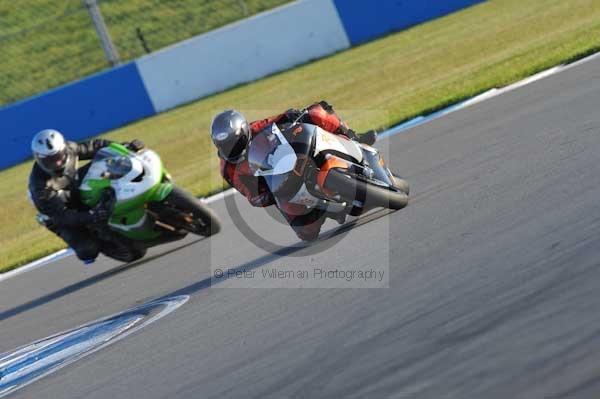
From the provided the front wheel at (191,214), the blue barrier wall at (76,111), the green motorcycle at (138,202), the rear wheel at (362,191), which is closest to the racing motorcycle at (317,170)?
the rear wheel at (362,191)

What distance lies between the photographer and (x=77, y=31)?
25234mm

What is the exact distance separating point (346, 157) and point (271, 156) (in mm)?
557

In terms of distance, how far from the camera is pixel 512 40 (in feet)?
57.6

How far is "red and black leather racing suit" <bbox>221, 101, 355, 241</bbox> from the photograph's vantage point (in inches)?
304

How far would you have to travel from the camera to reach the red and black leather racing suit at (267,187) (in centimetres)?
773

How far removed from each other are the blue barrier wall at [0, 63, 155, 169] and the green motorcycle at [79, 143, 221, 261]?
1228 centimetres

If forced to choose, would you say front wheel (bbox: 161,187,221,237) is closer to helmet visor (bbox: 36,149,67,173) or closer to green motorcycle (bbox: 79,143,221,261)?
green motorcycle (bbox: 79,143,221,261)

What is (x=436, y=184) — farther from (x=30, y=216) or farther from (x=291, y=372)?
(x=30, y=216)

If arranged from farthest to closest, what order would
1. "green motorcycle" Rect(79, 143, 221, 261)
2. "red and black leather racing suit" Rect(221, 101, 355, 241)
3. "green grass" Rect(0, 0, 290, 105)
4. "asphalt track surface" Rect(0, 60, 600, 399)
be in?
"green grass" Rect(0, 0, 290, 105), "green motorcycle" Rect(79, 143, 221, 261), "red and black leather racing suit" Rect(221, 101, 355, 241), "asphalt track surface" Rect(0, 60, 600, 399)

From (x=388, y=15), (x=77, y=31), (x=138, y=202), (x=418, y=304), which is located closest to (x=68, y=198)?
(x=138, y=202)

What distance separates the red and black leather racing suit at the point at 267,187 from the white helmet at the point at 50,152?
238 cm

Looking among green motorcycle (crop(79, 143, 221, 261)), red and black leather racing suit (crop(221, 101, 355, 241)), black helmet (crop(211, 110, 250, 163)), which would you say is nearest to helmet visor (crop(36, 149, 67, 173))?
green motorcycle (crop(79, 143, 221, 261))

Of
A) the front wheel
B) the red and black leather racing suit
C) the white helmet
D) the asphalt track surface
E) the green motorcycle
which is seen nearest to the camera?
the asphalt track surface

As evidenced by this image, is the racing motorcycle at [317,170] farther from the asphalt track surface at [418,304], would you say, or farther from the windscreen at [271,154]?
the asphalt track surface at [418,304]
